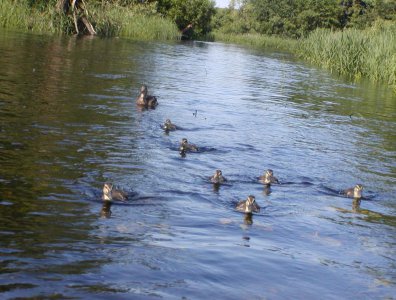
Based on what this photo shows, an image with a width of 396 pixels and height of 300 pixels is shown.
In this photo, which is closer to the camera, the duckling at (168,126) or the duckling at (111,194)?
the duckling at (111,194)

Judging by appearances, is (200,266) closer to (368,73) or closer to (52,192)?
(52,192)


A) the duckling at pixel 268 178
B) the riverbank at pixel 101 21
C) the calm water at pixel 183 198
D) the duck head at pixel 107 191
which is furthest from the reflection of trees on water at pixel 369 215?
the riverbank at pixel 101 21

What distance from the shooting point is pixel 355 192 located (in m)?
11.8

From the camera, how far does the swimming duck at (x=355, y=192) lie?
461 inches

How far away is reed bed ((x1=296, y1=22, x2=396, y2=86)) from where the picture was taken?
106ft

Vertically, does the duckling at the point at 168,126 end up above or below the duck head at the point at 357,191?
above

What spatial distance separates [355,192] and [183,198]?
10.9 feet

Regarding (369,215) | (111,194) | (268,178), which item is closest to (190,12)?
(268,178)

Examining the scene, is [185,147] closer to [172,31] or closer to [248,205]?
[248,205]

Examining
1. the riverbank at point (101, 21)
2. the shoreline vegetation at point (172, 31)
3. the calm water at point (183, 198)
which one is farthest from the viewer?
the riverbank at point (101, 21)

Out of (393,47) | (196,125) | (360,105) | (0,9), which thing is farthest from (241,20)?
(196,125)

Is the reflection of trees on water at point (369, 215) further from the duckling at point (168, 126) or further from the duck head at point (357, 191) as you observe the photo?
the duckling at point (168, 126)

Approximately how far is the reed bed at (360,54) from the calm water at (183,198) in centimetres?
1083

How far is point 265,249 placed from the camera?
29.2ft
